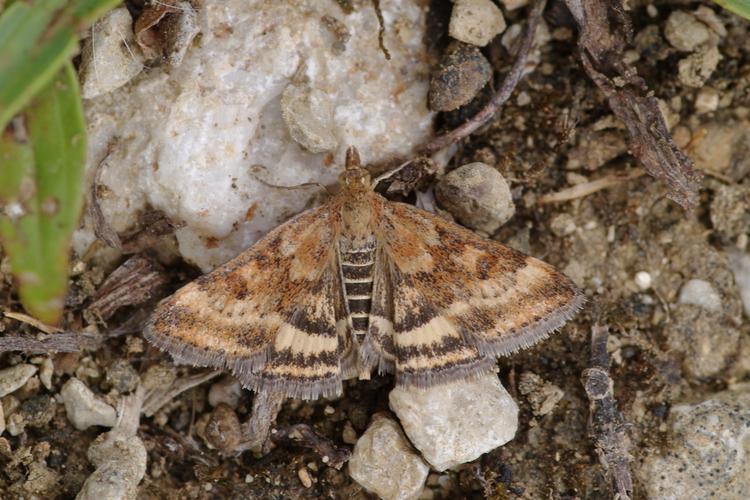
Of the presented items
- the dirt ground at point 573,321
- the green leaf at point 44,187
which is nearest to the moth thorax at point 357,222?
the dirt ground at point 573,321

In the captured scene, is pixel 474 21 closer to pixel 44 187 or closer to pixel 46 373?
pixel 44 187

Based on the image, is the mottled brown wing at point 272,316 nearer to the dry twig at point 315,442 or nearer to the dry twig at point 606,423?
the dry twig at point 315,442

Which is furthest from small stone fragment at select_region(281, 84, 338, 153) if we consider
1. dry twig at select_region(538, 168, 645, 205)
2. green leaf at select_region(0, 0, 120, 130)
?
dry twig at select_region(538, 168, 645, 205)

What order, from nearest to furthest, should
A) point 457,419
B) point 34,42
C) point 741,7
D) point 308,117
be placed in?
point 34,42 → point 741,7 → point 457,419 → point 308,117

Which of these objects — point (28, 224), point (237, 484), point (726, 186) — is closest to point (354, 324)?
point (237, 484)

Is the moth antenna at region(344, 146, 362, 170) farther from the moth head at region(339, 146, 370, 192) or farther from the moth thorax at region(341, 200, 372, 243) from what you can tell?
the moth thorax at region(341, 200, 372, 243)

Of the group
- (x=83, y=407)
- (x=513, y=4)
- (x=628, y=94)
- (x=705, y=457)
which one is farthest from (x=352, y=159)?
(x=705, y=457)

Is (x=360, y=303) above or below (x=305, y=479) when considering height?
above
